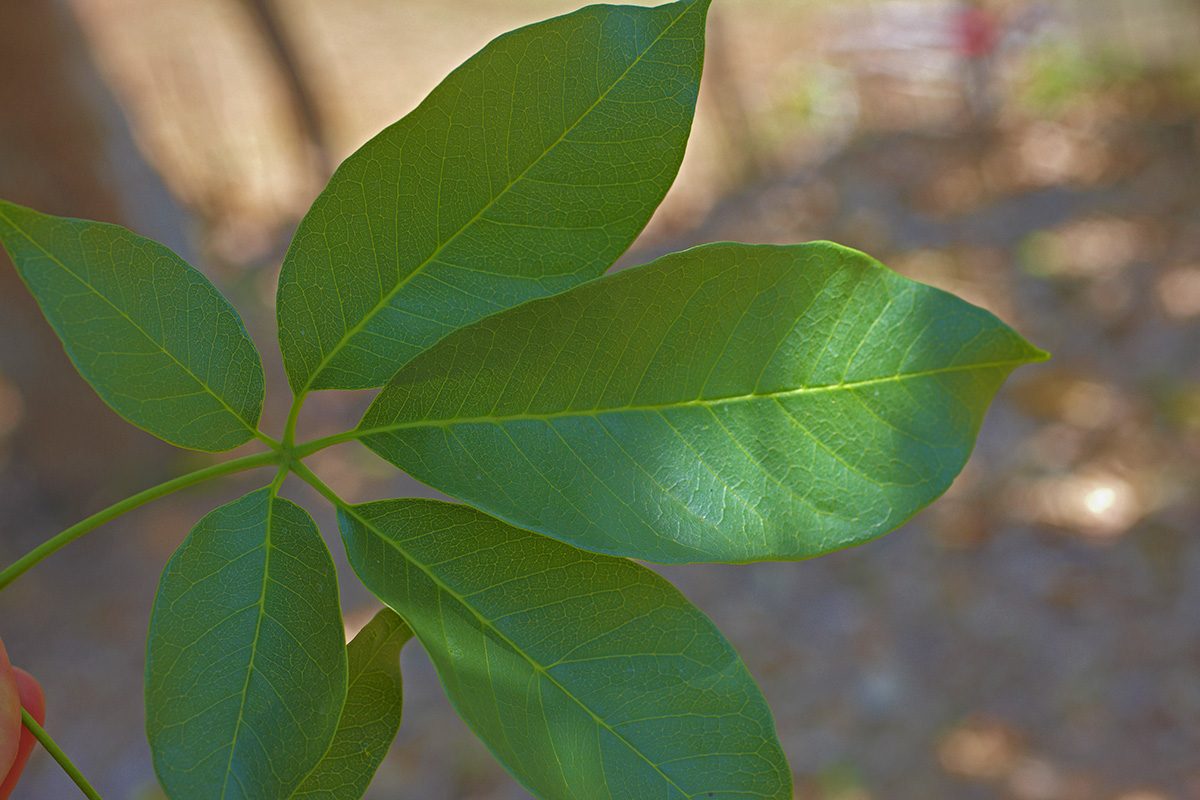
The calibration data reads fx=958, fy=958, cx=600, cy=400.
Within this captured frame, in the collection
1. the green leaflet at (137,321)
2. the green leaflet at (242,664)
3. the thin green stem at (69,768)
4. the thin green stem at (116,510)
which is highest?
the green leaflet at (137,321)

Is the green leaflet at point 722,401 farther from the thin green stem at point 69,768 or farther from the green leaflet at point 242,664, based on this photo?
the thin green stem at point 69,768

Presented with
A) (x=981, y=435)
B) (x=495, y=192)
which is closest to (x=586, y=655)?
(x=495, y=192)

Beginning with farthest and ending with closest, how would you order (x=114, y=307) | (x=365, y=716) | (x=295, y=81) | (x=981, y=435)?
(x=295, y=81), (x=981, y=435), (x=365, y=716), (x=114, y=307)

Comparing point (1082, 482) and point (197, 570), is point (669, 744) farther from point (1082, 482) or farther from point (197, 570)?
point (1082, 482)

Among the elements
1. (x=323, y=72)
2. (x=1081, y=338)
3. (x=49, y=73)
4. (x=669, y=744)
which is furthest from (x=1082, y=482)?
(x=323, y=72)

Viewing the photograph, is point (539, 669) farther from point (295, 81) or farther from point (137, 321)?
point (295, 81)

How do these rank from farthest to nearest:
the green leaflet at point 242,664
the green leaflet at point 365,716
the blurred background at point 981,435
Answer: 1. the blurred background at point 981,435
2. the green leaflet at point 365,716
3. the green leaflet at point 242,664

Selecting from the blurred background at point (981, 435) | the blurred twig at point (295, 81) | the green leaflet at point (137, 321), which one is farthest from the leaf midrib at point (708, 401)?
the blurred twig at point (295, 81)
